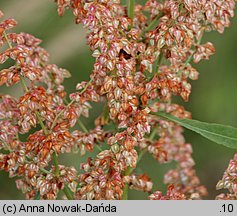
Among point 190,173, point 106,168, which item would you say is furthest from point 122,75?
point 190,173

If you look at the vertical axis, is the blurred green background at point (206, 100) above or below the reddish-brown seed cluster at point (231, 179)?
above

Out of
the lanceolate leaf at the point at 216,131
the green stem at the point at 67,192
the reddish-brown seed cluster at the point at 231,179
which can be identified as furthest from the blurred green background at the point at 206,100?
the reddish-brown seed cluster at the point at 231,179

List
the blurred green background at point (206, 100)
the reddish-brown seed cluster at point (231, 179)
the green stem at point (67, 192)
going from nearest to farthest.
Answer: the reddish-brown seed cluster at point (231, 179), the green stem at point (67, 192), the blurred green background at point (206, 100)

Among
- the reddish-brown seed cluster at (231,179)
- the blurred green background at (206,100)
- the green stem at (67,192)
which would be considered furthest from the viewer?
the blurred green background at (206,100)

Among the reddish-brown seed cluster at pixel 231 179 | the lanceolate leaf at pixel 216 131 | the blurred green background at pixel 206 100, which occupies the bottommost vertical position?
the reddish-brown seed cluster at pixel 231 179

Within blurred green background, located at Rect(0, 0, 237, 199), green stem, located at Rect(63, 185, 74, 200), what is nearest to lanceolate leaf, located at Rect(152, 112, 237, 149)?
green stem, located at Rect(63, 185, 74, 200)

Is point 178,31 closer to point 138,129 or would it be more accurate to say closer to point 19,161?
point 138,129

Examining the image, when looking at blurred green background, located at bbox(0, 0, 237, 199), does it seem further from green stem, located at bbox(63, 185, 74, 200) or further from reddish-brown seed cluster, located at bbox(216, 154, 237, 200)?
reddish-brown seed cluster, located at bbox(216, 154, 237, 200)

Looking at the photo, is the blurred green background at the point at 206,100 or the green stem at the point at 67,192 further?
the blurred green background at the point at 206,100

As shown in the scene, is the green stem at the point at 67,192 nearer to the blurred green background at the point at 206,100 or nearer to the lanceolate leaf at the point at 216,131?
the lanceolate leaf at the point at 216,131

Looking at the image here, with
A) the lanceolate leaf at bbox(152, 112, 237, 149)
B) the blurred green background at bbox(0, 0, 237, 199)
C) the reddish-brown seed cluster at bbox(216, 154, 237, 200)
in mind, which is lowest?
the reddish-brown seed cluster at bbox(216, 154, 237, 200)

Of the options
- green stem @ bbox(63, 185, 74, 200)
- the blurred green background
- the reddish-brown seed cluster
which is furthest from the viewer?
the blurred green background
